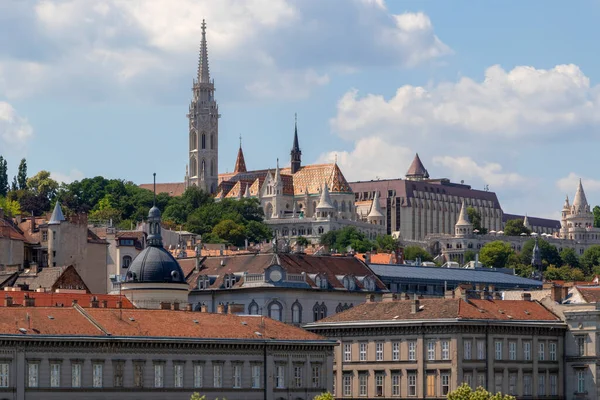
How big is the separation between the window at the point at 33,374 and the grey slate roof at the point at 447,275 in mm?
68777

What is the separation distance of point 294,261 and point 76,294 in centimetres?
2594

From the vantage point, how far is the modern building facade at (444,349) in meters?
123

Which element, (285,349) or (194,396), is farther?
(285,349)

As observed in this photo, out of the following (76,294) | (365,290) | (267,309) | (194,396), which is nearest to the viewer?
(194,396)

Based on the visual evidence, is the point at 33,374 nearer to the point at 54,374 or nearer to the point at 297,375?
the point at 54,374

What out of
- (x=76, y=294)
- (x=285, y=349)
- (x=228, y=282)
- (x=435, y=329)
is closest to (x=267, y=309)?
(x=228, y=282)

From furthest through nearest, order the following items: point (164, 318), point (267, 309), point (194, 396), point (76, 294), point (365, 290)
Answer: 1. point (365, 290)
2. point (267, 309)
3. point (76, 294)
4. point (164, 318)
5. point (194, 396)

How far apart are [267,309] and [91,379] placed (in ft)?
147

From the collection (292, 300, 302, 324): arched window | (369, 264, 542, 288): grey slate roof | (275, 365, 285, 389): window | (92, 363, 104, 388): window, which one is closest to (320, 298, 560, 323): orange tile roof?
(275, 365, 285, 389): window

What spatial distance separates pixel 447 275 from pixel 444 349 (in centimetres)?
5509

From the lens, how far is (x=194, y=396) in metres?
99.5

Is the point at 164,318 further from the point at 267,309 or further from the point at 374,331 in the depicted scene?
the point at 267,309

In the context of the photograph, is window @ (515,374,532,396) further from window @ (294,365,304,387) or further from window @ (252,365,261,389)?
window @ (252,365,261,389)

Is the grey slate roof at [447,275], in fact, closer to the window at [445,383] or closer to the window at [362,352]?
the window at [362,352]
